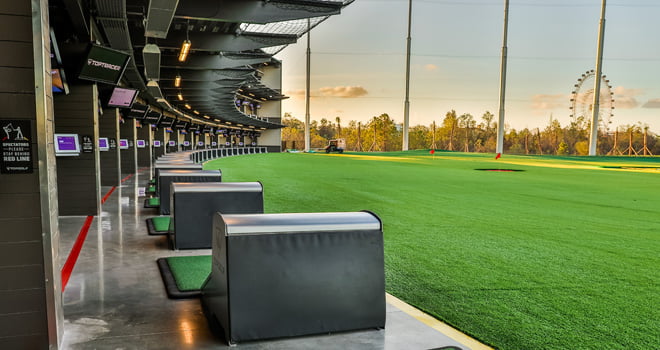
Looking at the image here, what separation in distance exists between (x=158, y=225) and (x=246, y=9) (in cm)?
521

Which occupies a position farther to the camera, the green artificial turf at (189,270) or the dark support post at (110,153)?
the dark support post at (110,153)

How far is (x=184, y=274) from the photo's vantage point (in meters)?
5.58

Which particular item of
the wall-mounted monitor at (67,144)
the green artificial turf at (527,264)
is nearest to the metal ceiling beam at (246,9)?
the wall-mounted monitor at (67,144)

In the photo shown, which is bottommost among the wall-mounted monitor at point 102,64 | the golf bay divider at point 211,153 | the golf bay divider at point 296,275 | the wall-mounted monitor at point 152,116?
the golf bay divider at point 211,153

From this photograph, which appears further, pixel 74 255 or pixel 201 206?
pixel 201 206

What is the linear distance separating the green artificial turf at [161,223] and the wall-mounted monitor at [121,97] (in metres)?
4.76

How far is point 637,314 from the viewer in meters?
4.37

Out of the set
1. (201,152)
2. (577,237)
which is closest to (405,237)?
(577,237)

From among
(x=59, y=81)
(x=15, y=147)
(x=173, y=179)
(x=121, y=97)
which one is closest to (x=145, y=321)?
(x=15, y=147)

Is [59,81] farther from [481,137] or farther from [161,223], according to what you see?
[481,137]

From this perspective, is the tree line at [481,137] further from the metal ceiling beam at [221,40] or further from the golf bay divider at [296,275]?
the golf bay divider at [296,275]

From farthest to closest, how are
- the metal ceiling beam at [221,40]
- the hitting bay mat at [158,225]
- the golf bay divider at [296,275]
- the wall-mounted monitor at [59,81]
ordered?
the metal ceiling beam at [221,40]
the wall-mounted monitor at [59,81]
the hitting bay mat at [158,225]
the golf bay divider at [296,275]

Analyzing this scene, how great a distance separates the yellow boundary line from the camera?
12.2ft

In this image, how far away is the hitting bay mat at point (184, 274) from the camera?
4.91 m
